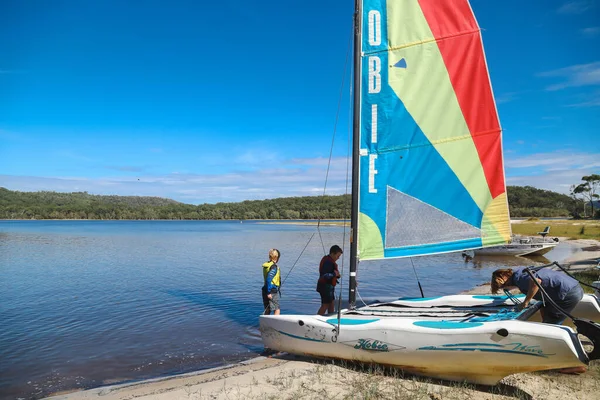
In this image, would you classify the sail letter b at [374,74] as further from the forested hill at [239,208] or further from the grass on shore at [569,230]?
the forested hill at [239,208]

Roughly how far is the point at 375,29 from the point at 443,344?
5.04 m

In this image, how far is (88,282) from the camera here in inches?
666

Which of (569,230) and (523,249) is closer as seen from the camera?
(523,249)

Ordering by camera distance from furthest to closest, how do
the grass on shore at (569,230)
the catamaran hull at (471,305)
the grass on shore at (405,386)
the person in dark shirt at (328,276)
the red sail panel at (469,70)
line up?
1. the grass on shore at (569,230)
2. the person in dark shirt at (328,276)
3. the red sail panel at (469,70)
4. the catamaran hull at (471,305)
5. the grass on shore at (405,386)

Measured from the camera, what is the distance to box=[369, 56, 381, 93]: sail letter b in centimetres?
701

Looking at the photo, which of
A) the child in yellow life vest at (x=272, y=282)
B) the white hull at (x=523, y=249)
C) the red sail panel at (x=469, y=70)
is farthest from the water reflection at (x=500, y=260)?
the child in yellow life vest at (x=272, y=282)

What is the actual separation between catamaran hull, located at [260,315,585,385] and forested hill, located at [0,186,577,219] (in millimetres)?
111756

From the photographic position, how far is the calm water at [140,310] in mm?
7680

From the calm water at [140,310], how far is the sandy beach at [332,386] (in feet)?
3.31

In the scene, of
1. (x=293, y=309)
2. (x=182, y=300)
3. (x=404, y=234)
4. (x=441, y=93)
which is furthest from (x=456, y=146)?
(x=182, y=300)

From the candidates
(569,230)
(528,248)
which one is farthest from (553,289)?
(569,230)

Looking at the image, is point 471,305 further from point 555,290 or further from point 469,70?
point 469,70

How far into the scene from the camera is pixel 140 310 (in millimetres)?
12203

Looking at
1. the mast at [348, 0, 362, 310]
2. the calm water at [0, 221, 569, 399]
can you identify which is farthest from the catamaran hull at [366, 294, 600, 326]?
the calm water at [0, 221, 569, 399]
